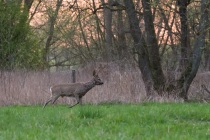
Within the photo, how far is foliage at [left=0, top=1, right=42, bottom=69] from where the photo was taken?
27828mm

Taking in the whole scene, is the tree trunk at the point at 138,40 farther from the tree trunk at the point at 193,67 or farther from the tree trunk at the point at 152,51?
the tree trunk at the point at 193,67

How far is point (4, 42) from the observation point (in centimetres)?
2806

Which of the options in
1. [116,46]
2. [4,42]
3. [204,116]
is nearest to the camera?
[204,116]

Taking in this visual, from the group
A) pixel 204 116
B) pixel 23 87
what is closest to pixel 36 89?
pixel 23 87

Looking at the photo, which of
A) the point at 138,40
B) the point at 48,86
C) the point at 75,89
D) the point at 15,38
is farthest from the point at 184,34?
the point at 15,38

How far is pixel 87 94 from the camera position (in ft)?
70.1

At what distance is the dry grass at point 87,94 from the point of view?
2097 cm

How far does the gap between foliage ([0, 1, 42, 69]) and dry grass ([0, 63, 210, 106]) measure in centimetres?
461

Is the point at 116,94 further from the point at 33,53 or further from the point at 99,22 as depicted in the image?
the point at 99,22

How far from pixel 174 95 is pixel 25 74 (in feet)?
21.4

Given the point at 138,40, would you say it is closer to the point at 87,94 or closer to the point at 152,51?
the point at 152,51

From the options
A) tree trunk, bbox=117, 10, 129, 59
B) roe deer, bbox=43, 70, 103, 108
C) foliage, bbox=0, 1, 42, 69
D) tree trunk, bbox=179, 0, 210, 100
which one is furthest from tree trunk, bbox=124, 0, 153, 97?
tree trunk, bbox=117, 10, 129, 59

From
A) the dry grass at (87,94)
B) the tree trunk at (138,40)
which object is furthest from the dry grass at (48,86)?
the tree trunk at (138,40)

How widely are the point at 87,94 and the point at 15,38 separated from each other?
367 inches
